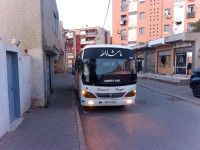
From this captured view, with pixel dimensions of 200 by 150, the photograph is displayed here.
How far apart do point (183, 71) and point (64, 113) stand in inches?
594

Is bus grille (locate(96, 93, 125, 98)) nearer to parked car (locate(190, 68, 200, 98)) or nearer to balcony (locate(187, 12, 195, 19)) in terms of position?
parked car (locate(190, 68, 200, 98))

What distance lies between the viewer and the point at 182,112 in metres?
7.28

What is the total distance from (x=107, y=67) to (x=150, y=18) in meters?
31.7

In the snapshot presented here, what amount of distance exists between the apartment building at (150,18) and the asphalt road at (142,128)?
23705 mm

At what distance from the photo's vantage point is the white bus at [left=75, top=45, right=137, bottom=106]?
6895 millimetres

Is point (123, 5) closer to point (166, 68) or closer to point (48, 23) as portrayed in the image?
point (166, 68)

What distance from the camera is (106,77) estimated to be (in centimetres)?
691

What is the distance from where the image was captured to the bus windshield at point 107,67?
690 cm

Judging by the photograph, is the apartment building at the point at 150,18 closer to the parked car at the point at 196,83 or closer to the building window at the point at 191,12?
the building window at the point at 191,12

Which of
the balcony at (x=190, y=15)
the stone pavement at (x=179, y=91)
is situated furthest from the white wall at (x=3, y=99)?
the balcony at (x=190, y=15)

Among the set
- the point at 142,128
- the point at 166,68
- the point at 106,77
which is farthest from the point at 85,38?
the point at 142,128

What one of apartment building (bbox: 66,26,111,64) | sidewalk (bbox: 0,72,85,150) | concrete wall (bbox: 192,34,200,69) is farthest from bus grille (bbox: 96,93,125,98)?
apartment building (bbox: 66,26,111,64)

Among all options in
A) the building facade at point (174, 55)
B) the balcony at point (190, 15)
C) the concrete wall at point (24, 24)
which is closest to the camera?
the concrete wall at point (24, 24)

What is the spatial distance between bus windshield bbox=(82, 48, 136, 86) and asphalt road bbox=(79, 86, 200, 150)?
1331 mm
